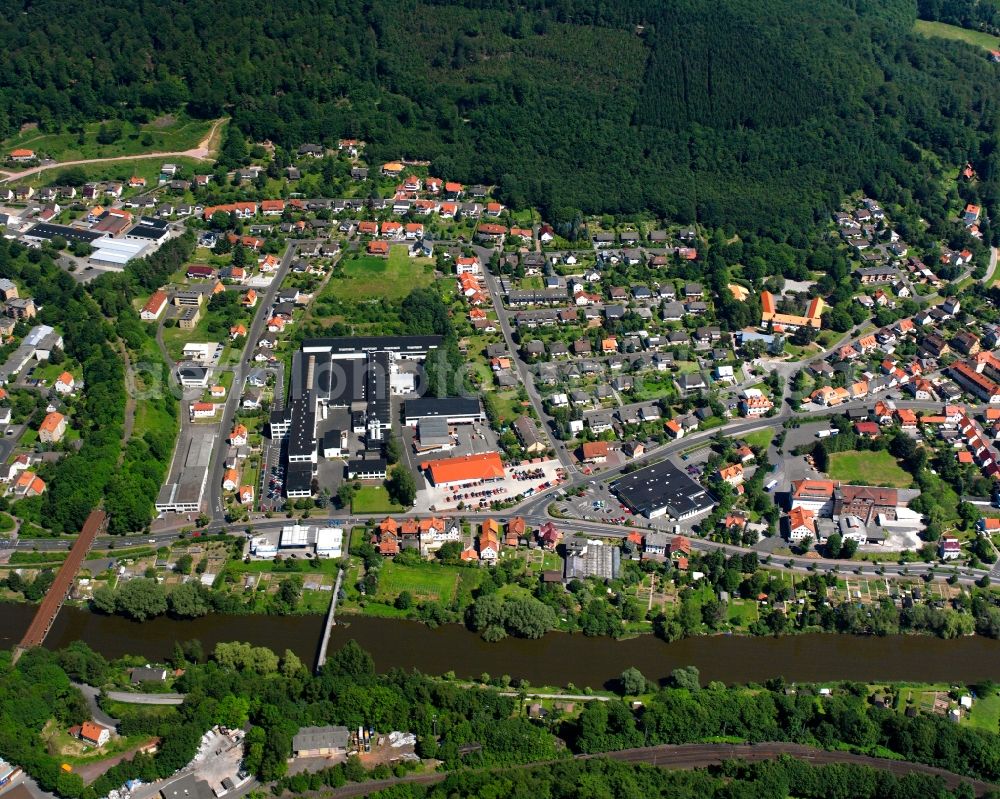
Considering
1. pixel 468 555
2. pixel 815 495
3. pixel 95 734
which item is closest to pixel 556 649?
pixel 468 555

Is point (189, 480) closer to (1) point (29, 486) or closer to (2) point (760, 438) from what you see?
(1) point (29, 486)

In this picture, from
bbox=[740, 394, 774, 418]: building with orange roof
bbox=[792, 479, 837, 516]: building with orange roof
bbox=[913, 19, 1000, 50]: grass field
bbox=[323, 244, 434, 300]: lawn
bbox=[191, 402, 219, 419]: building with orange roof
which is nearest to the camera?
bbox=[792, 479, 837, 516]: building with orange roof

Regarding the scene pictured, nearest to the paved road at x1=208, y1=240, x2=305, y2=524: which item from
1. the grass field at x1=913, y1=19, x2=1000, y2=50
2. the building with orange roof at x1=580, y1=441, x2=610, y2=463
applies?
the building with orange roof at x1=580, y1=441, x2=610, y2=463

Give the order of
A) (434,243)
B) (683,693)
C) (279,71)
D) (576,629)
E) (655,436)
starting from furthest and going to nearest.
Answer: (279,71)
(434,243)
(655,436)
(576,629)
(683,693)

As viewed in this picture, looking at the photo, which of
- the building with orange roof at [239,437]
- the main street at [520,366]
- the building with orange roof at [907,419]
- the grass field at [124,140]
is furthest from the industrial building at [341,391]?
the grass field at [124,140]

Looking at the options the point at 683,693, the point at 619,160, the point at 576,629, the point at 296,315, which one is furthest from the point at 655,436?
the point at 619,160

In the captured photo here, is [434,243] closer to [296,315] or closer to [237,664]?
[296,315]

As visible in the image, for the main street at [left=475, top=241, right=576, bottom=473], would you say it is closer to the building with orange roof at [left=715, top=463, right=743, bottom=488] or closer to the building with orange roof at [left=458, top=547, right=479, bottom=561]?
the building with orange roof at [left=715, top=463, right=743, bottom=488]
